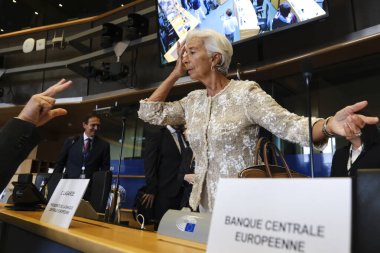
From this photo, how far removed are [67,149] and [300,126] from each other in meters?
2.85

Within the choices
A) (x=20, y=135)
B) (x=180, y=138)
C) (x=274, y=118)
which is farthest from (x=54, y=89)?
(x=180, y=138)

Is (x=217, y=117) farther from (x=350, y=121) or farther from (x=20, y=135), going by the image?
(x=20, y=135)

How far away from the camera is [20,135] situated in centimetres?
88

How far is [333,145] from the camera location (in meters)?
3.05

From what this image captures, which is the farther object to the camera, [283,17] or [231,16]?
[231,16]

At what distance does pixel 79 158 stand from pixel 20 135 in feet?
8.46

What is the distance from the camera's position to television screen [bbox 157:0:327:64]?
2676 millimetres

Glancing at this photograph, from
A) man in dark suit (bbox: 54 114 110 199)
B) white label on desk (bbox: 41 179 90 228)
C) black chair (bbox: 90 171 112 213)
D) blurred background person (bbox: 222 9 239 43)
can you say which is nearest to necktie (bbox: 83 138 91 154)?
man in dark suit (bbox: 54 114 110 199)

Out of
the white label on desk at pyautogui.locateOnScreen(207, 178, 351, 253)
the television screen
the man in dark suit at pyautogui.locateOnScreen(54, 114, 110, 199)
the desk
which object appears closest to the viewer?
the white label on desk at pyautogui.locateOnScreen(207, 178, 351, 253)

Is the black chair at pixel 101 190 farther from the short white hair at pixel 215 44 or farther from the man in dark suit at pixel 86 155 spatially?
the man in dark suit at pixel 86 155

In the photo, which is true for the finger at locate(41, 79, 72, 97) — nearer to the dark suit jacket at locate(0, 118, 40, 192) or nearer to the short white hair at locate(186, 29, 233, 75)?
the dark suit jacket at locate(0, 118, 40, 192)

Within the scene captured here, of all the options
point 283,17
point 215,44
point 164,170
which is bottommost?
point 164,170

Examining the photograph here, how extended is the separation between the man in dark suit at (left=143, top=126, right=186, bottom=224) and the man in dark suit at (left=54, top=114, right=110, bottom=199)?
0.69 m

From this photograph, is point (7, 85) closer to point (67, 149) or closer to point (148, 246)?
point (67, 149)
